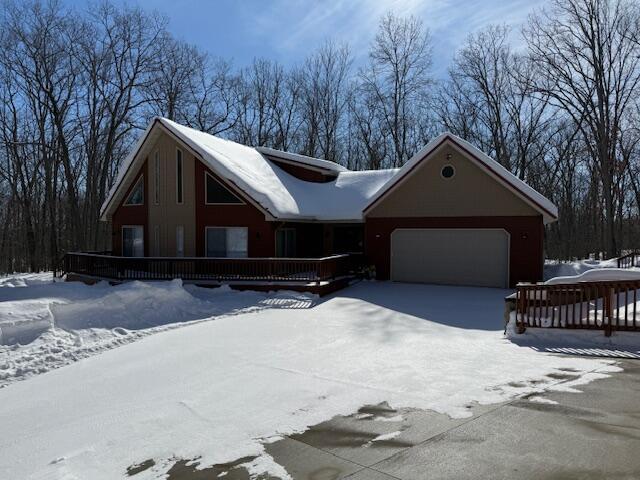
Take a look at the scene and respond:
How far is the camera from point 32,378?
809 centimetres

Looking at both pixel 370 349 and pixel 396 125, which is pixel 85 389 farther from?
pixel 396 125

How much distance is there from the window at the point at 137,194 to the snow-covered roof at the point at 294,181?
596 mm

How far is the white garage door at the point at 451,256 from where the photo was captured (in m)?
17.9

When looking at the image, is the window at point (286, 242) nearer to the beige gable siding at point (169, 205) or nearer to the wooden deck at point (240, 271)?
the wooden deck at point (240, 271)

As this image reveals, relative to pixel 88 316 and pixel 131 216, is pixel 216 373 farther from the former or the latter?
pixel 131 216

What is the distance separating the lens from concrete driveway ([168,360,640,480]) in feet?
13.8

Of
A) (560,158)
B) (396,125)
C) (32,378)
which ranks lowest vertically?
(32,378)

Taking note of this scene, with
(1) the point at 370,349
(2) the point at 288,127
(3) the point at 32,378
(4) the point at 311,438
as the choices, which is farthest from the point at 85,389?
(2) the point at 288,127

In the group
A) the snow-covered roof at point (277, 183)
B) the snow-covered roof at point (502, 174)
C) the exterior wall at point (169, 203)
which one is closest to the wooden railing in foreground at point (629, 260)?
the snow-covered roof at point (502, 174)

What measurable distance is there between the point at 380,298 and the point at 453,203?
520 centimetres

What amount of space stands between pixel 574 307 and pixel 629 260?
1717cm

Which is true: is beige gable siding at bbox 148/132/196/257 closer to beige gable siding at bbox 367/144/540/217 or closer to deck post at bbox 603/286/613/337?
beige gable siding at bbox 367/144/540/217

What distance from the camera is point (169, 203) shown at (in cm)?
2109

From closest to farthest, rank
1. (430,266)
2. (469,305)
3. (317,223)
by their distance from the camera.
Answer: (469,305), (430,266), (317,223)
